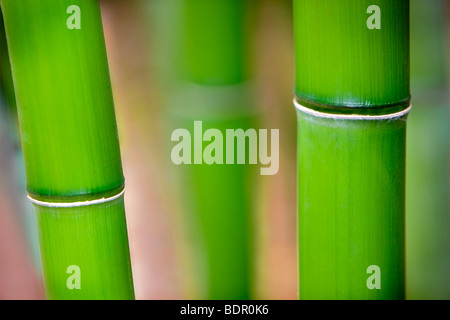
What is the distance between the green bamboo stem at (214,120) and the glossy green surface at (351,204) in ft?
0.46

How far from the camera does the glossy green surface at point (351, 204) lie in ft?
2.09

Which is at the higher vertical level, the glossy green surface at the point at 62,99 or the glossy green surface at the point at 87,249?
the glossy green surface at the point at 62,99

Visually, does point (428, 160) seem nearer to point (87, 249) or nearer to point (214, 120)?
point (214, 120)

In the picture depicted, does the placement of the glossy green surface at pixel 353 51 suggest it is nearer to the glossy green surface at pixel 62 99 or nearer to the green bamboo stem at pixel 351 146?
the green bamboo stem at pixel 351 146

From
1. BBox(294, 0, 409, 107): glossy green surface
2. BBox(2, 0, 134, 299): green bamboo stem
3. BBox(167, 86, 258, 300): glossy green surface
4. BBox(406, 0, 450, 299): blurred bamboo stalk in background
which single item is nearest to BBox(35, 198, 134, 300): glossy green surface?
BBox(2, 0, 134, 299): green bamboo stem

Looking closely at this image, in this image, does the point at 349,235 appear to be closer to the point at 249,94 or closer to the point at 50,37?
the point at 249,94

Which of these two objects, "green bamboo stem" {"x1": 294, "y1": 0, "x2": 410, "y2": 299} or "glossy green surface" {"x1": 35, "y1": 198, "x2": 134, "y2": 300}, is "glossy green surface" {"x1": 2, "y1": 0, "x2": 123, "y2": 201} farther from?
"green bamboo stem" {"x1": 294, "y1": 0, "x2": 410, "y2": 299}

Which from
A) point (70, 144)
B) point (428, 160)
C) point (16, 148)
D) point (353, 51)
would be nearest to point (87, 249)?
point (70, 144)

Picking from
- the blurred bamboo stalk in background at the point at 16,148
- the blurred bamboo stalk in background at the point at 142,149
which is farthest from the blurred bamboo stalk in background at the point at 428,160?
the blurred bamboo stalk in background at the point at 16,148

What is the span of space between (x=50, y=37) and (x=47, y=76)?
0.04m

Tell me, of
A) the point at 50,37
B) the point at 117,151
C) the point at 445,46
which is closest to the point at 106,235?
the point at 117,151

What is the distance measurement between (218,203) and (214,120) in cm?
12

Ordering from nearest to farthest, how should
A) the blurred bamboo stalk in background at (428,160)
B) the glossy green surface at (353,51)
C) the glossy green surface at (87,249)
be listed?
the glossy green surface at (353,51) → the glossy green surface at (87,249) → the blurred bamboo stalk in background at (428,160)
